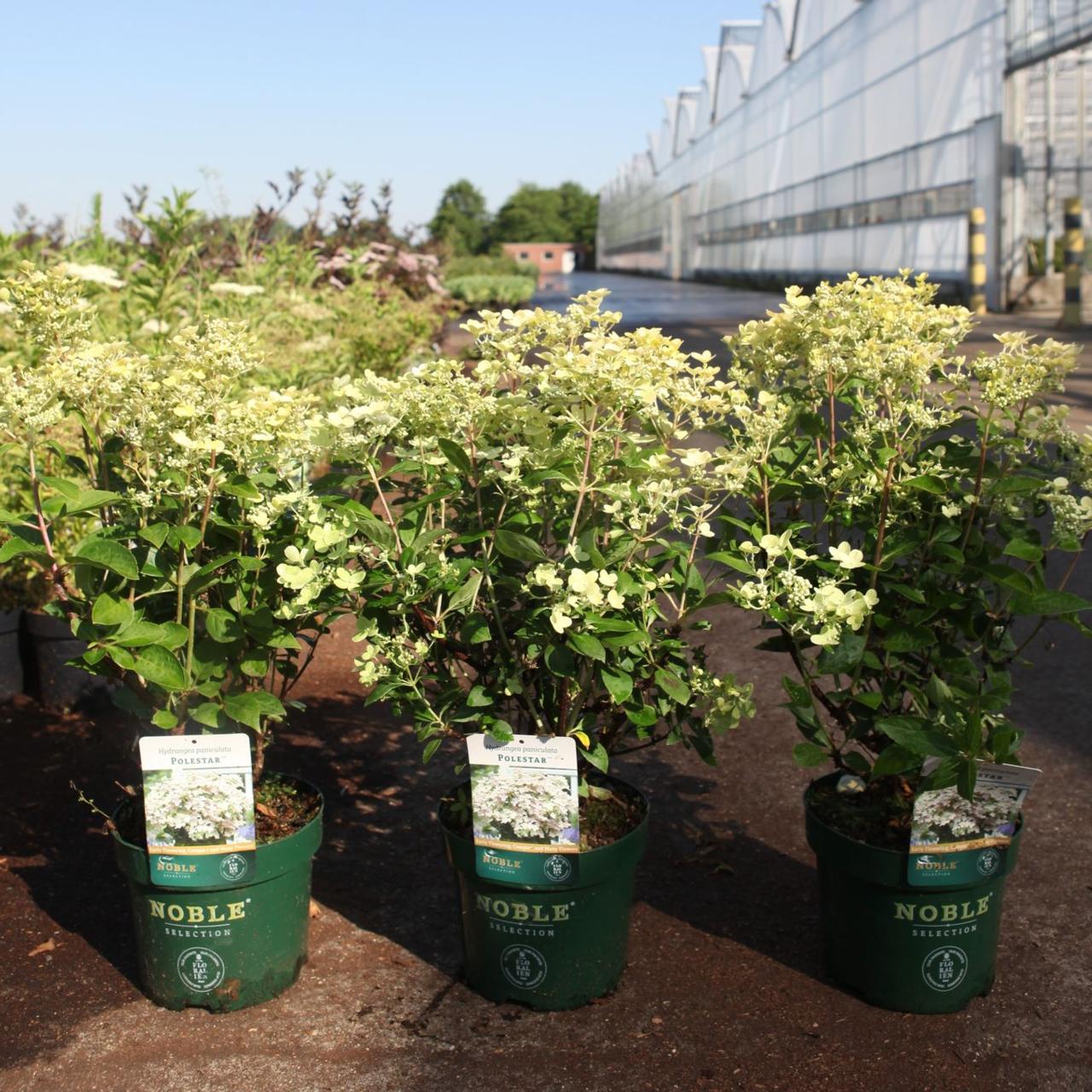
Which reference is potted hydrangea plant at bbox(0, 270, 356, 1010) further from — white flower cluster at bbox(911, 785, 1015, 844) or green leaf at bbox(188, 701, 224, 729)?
white flower cluster at bbox(911, 785, 1015, 844)

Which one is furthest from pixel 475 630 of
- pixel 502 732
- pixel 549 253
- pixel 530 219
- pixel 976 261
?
pixel 530 219

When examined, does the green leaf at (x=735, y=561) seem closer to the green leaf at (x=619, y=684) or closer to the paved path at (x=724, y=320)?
the green leaf at (x=619, y=684)

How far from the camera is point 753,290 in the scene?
28453 mm

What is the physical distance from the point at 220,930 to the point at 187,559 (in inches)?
27.1

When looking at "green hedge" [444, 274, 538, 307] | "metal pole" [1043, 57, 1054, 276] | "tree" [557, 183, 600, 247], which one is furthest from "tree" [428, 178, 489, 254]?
"metal pole" [1043, 57, 1054, 276]

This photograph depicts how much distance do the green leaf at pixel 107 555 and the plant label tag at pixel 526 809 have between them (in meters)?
0.66

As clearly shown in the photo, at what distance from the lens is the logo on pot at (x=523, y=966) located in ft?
7.46

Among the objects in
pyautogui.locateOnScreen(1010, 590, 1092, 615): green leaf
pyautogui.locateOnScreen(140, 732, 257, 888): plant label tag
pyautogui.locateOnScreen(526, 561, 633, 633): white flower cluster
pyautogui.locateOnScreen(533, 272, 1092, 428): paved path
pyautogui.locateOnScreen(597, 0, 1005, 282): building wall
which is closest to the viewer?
pyautogui.locateOnScreen(526, 561, 633, 633): white flower cluster

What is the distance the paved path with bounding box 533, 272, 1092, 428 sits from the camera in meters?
8.91

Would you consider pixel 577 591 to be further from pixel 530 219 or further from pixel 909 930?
pixel 530 219

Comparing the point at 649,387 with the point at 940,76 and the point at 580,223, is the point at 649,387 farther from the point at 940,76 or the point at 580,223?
the point at 580,223

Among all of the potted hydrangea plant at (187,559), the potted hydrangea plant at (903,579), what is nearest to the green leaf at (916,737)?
the potted hydrangea plant at (903,579)

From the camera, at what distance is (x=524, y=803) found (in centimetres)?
220

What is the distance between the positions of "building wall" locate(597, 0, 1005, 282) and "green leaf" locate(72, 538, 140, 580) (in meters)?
15.1
